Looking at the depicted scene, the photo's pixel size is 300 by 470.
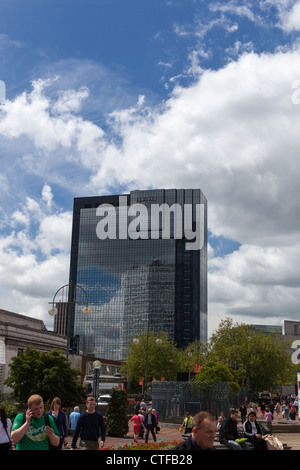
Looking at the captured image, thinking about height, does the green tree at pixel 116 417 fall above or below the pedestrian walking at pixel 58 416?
below

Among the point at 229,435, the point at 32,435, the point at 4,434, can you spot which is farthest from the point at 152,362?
the point at 32,435

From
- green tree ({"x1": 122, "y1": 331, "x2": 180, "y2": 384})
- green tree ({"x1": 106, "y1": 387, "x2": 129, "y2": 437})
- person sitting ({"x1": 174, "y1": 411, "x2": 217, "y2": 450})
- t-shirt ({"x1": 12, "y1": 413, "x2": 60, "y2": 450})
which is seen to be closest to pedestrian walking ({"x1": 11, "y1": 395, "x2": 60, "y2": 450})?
t-shirt ({"x1": 12, "y1": 413, "x2": 60, "y2": 450})

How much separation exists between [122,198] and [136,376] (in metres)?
106

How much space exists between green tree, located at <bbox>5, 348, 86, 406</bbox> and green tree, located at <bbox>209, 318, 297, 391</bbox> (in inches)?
1492

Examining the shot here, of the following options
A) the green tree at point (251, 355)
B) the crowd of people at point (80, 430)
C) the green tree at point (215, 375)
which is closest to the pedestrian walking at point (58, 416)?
the crowd of people at point (80, 430)

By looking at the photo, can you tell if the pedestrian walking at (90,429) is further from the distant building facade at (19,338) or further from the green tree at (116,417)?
the distant building facade at (19,338)

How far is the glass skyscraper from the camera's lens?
177 m

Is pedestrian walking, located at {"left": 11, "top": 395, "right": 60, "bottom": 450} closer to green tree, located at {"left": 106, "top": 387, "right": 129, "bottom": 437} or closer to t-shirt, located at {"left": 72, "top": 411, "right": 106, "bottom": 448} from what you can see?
t-shirt, located at {"left": 72, "top": 411, "right": 106, "bottom": 448}

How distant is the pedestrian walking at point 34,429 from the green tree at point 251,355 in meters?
61.9

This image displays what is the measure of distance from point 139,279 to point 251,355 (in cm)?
11194

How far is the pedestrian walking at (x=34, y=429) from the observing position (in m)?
7.33

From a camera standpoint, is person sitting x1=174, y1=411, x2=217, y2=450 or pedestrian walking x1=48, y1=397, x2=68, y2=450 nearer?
person sitting x1=174, y1=411, x2=217, y2=450
